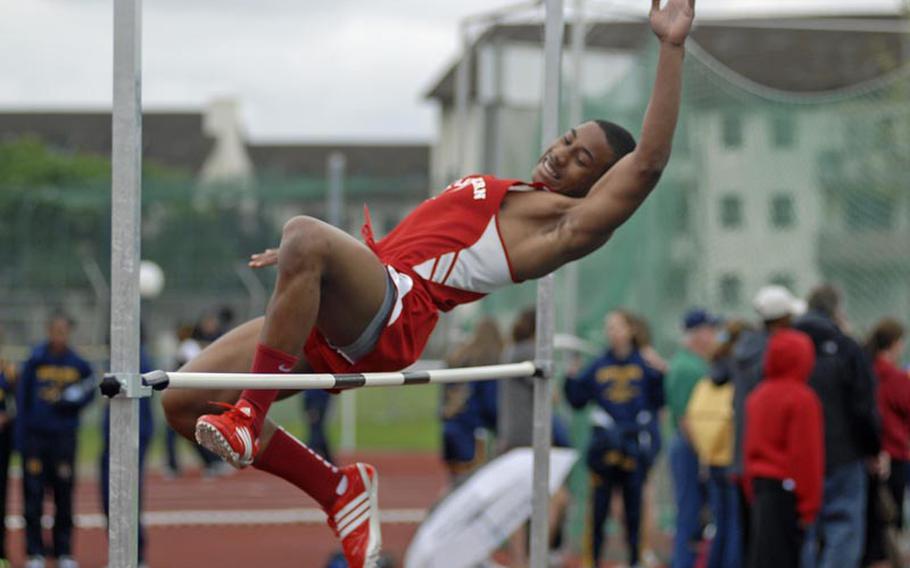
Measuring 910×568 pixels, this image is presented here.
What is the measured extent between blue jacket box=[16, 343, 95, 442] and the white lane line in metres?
2.65

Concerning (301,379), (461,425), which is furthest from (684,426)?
(301,379)

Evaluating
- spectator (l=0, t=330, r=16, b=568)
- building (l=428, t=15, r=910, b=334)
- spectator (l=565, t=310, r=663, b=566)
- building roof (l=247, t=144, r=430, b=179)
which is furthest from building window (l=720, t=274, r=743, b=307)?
building roof (l=247, t=144, r=430, b=179)

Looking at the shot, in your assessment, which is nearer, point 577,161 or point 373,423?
point 577,161

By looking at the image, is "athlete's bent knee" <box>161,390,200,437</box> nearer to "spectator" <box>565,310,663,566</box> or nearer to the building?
"spectator" <box>565,310,663,566</box>

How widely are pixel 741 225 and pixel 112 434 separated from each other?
7.24 meters

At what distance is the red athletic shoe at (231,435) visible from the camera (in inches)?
142

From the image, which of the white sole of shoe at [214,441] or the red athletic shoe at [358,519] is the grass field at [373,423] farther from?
the white sole of shoe at [214,441]

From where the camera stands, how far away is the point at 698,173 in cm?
1002

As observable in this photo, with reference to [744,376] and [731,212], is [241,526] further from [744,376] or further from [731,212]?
[744,376]

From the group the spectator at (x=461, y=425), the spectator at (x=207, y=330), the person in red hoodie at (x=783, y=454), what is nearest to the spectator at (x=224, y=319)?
the spectator at (x=207, y=330)

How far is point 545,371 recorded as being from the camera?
5000 millimetres

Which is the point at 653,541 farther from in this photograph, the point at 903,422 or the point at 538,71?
the point at 538,71

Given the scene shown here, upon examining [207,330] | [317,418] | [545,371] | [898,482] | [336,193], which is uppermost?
[336,193]

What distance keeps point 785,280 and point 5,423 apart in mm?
4995
